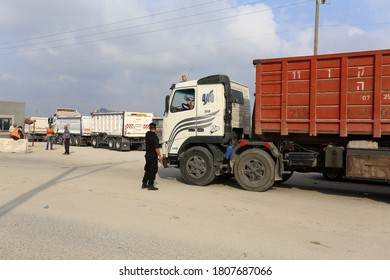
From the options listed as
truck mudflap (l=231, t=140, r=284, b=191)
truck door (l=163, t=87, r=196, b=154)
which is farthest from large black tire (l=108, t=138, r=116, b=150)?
truck mudflap (l=231, t=140, r=284, b=191)

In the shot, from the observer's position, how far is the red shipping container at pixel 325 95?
7223 millimetres

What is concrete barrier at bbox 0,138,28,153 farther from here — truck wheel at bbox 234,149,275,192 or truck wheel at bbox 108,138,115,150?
truck wheel at bbox 234,149,275,192

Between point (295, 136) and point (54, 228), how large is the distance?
18.8 ft

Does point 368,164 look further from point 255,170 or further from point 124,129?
point 124,129

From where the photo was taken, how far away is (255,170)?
8.59m

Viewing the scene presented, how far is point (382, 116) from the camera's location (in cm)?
719

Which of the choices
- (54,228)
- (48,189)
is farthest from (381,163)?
(48,189)

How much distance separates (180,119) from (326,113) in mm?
3888

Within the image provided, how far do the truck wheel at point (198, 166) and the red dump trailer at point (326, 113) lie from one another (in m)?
0.89

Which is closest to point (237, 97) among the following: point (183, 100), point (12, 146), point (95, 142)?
point (183, 100)

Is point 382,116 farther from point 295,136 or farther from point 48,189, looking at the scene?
point 48,189

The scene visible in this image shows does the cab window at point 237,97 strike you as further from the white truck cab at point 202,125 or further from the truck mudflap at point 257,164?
the truck mudflap at point 257,164

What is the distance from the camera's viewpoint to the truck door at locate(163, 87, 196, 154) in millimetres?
9570
